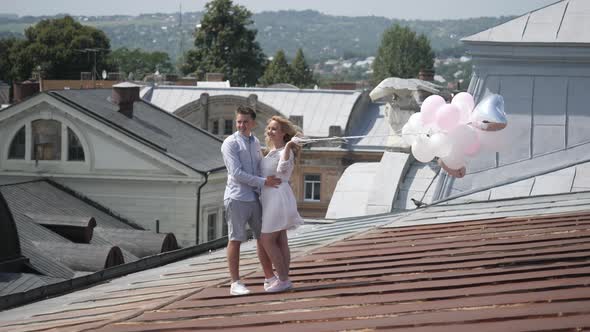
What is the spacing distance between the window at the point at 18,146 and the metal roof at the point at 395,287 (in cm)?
2763

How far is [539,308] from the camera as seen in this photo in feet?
28.1

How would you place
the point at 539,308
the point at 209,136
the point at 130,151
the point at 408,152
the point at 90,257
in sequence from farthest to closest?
the point at 209,136 → the point at 130,151 → the point at 408,152 → the point at 90,257 → the point at 539,308

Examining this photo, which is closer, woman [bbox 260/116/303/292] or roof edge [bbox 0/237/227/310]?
woman [bbox 260/116/303/292]

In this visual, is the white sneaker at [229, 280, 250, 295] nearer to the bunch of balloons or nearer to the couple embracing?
the couple embracing

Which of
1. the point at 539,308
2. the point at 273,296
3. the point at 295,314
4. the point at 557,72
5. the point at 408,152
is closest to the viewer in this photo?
the point at 539,308

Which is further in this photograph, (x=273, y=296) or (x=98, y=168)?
(x=98, y=168)

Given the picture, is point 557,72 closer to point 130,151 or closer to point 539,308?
point 539,308

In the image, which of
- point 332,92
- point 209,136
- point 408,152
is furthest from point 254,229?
point 332,92

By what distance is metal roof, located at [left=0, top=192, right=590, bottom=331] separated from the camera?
8.82m

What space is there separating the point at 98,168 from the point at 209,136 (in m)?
5.77

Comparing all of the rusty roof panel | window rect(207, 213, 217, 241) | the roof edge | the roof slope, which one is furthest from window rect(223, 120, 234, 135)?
the rusty roof panel

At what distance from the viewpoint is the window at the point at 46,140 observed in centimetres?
4062

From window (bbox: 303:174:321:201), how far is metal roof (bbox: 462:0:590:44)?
34535 millimetres

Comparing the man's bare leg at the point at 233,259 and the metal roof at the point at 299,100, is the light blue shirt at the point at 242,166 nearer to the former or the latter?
the man's bare leg at the point at 233,259
